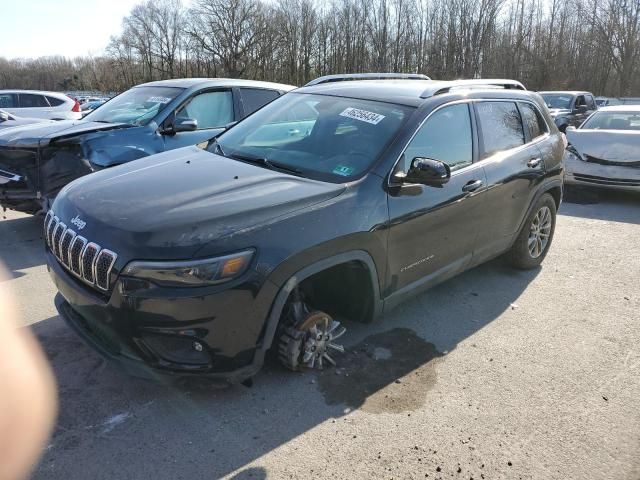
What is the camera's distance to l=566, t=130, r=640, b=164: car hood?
332 inches

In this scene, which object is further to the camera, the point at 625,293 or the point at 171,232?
the point at 625,293

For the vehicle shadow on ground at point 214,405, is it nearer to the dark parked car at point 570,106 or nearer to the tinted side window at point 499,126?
the tinted side window at point 499,126

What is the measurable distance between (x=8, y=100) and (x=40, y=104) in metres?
0.88

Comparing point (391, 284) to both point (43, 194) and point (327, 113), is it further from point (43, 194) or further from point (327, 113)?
point (43, 194)

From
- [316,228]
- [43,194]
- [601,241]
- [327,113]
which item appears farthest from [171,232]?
[601,241]

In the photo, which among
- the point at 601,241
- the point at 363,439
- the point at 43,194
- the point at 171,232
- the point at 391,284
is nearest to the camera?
the point at 171,232

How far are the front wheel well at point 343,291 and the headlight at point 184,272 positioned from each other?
29.4 inches

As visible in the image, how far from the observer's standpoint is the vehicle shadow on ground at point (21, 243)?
197 inches

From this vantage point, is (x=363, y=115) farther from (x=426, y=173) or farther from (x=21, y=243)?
(x=21, y=243)

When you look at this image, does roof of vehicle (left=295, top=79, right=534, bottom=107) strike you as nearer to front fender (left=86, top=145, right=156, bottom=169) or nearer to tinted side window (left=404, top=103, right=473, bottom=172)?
tinted side window (left=404, top=103, right=473, bottom=172)

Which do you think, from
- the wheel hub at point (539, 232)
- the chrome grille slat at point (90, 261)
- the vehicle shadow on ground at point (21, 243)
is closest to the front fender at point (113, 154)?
the vehicle shadow on ground at point (21, 243)

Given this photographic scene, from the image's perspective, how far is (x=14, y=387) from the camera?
9.56 feet

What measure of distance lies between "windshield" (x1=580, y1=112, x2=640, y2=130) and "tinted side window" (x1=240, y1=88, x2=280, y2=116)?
660cm

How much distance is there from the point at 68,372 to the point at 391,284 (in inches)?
83.3
